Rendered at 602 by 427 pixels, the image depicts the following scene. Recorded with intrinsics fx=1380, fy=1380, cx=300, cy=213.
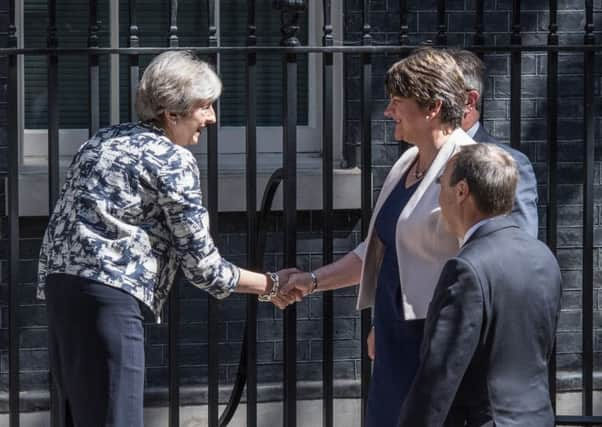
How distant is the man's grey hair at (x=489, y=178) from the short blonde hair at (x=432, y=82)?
25.6 inches

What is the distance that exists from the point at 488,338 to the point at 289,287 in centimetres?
152

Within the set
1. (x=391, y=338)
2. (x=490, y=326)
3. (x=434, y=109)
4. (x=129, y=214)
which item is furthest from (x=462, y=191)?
(x=129, y=214)

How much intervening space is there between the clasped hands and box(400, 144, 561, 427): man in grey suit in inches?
53.3

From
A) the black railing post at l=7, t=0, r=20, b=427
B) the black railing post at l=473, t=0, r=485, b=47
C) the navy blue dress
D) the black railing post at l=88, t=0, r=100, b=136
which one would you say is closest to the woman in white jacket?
the navy blue dress

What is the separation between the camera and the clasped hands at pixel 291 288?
4766 millimetres

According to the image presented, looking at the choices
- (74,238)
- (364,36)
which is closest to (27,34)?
(364,36)

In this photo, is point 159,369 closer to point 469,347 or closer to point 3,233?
point 3,233

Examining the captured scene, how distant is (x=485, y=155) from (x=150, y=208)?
45.7 inches

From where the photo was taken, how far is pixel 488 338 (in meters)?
3.35

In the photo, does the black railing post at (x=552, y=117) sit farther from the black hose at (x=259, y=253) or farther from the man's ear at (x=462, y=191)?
the man's ear at (x=462, y=191)

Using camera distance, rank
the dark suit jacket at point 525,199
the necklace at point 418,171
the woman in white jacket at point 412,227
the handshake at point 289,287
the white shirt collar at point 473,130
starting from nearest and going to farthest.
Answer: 1. the dark suit jacket at point 525,199
2. the woman in white jacket at point 412,227
3. the necklace at point 418,171
4. the white shirt collar at point 473,130
5. the handshake at point 289,287

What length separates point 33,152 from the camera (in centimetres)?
675

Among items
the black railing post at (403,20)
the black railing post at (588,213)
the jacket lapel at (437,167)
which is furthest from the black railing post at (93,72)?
the black railing post at (588,213)

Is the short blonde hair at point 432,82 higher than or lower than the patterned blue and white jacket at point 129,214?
higher
